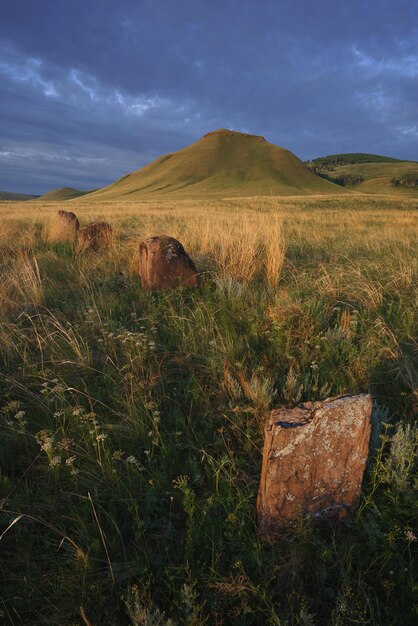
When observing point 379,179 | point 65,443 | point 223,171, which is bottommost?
point 65,443

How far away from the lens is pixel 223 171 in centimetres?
9344

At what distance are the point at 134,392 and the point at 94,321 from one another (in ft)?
4.05

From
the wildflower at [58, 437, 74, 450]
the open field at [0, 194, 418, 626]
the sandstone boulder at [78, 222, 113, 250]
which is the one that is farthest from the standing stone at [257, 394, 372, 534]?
the sandstone boulder at [78, 222, 113, 250]

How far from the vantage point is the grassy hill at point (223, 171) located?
80688 mm

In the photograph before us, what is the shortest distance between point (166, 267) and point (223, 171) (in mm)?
97013

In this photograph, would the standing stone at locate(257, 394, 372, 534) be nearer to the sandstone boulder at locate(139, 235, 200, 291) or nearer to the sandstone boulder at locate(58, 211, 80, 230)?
the sandstone boulder at locate(139, 235, 200, 291)

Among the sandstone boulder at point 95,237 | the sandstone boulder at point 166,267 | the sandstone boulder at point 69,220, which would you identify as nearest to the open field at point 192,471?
the sandstone boulder at point 166,267

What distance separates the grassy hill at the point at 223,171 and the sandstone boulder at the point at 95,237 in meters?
71.4

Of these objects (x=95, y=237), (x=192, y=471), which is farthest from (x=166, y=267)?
(x=95, y=237)

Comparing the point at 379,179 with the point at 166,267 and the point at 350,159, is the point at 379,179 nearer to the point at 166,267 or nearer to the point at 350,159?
the point at 350,159

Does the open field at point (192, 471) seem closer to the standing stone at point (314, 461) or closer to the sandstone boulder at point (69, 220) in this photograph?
the standing stone at point (314, 461)

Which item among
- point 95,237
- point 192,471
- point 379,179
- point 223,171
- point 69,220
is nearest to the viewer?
point 192,471

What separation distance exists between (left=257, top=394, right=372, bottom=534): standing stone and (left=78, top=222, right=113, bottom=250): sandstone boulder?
6.16m

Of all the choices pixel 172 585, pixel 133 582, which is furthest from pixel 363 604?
pixel 133 582
